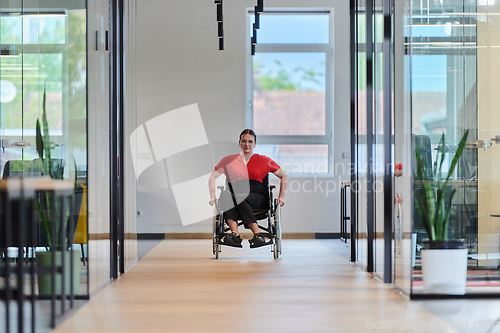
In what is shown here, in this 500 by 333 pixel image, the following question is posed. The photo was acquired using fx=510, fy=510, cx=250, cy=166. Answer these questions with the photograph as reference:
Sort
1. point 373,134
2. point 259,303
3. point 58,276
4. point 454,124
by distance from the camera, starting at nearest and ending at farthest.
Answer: point 58,276
point 259,303
point 454,124
point 373,134

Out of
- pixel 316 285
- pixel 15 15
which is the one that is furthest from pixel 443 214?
pixel 15 15

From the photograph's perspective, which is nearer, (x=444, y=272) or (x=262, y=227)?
(x=444, y=272)

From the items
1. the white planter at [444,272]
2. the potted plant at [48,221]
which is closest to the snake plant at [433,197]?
the white planter at [444,272]

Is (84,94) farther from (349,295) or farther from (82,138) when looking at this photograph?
(349,295)

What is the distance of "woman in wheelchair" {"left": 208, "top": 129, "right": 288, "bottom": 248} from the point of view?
4430 millimetres

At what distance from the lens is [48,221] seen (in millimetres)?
2482

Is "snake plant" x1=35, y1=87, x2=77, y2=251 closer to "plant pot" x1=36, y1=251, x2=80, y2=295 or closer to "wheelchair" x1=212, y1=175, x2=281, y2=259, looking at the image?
"plant pot" x1=36, y1=251, x2=80, y2=295

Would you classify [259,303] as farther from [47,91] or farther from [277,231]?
[277,231]

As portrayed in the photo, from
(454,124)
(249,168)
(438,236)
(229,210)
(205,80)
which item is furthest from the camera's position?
(205,80)

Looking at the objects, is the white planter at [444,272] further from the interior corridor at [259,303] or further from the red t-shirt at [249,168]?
the red t-shirt at [249,168]

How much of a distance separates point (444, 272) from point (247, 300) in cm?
106

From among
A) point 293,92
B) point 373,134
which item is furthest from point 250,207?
point 293,92

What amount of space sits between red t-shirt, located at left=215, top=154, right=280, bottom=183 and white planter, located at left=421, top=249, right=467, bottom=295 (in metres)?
2.05

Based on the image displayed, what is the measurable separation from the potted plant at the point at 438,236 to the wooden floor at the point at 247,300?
8.7 inches
